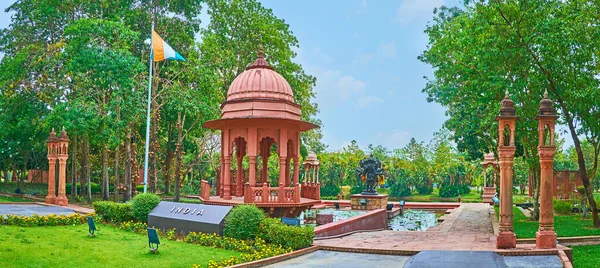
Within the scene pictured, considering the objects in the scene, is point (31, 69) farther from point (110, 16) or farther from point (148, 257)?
point (148, 257)

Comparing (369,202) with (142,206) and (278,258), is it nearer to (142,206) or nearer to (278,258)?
(142,206)

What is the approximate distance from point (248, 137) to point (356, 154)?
44.8 m

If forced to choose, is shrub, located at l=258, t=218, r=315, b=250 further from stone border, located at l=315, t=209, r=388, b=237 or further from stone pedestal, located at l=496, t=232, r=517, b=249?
stone pedestal, located at l=496, t=232, r=517, b=249

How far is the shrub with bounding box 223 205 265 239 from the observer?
1562 centimetres

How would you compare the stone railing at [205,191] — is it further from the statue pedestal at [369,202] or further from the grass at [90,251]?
the statue pedestal at [369,202]

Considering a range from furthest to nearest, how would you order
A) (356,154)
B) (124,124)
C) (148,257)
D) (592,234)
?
(356,154) < (124,124) < (592,234) < (148,257)

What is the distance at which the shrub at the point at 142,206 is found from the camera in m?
19.4

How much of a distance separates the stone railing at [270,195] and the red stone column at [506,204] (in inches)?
361

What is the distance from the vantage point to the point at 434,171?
59.8 metres

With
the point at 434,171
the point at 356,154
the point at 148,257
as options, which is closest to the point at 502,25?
the point at 148,257

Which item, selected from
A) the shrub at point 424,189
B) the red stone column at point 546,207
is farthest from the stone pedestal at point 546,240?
the shrub at point 424,189

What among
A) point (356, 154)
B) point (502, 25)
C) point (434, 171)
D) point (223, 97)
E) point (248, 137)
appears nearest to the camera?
point (502, 25)

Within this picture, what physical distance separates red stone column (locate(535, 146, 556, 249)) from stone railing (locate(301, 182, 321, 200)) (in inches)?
474

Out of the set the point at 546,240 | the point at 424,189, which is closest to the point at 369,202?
the point at 546,240
